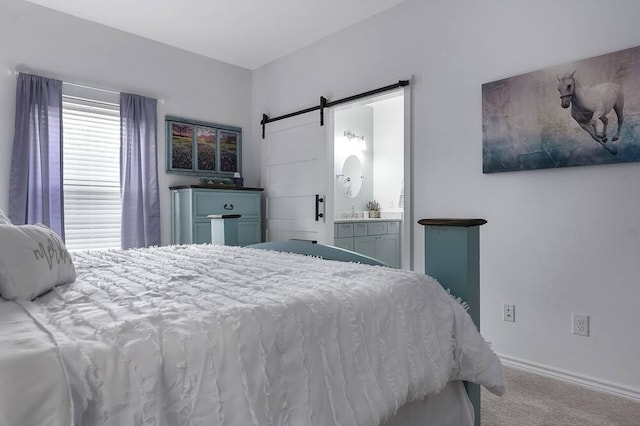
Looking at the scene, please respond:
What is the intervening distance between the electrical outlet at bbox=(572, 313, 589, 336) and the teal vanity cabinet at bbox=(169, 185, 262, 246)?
2.84 m

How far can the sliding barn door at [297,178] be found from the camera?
4.10 meters

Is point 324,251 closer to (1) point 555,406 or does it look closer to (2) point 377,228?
(1) point 555,406

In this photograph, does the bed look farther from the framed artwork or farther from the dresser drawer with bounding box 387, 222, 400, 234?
the dresser drawer with bounding box 387, 222, 400, 234

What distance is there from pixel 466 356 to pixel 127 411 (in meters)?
1.11

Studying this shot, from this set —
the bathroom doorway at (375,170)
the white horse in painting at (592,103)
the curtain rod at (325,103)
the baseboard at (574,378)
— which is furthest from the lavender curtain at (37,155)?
the white horse in painting at (592,103)

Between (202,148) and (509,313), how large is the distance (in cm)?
350

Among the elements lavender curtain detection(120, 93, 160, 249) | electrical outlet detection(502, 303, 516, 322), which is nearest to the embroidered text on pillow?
electrical outlet detection(502, 303, 516, 322)

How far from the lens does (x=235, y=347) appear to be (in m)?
0.84

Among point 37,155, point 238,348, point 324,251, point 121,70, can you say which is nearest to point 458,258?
point 324,251

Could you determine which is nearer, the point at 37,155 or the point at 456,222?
the point at 456,222

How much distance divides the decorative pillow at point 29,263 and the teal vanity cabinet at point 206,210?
2.63 metres

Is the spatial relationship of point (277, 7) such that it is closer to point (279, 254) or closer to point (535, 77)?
point (535, 77)

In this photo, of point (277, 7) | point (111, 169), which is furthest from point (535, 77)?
point (111, 169)

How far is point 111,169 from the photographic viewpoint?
3.85 metres
